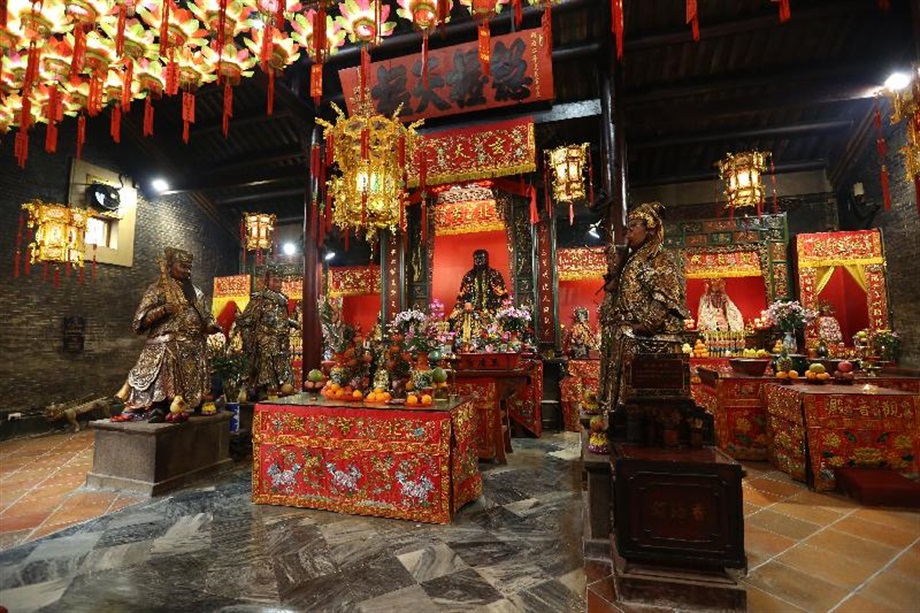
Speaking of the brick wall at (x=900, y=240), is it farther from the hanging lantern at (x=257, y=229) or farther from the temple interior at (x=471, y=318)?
the hanging lantern at (x=257, y=229)

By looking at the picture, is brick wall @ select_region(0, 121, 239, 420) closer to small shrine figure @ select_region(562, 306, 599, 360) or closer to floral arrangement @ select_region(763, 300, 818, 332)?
small shrine figure @ select_region(562, 306, 599, 360)

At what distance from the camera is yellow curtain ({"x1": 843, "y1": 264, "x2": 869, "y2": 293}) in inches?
300

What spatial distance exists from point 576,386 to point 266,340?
516cm

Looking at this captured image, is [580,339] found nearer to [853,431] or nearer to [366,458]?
[853,431]

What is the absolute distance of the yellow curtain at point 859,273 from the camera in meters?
7.62

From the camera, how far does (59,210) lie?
24.0ft

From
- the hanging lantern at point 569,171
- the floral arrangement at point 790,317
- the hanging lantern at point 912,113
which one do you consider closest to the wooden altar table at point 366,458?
the hanging lantern at point 569,171

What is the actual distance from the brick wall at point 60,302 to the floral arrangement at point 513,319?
8.08 meters

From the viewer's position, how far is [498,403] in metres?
5.29

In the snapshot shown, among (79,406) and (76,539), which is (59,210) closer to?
(79,406)

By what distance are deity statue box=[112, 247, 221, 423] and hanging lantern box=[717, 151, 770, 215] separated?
27.8 feet

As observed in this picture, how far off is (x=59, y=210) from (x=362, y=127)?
677 cm

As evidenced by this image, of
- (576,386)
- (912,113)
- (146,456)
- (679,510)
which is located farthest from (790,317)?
(146,456)

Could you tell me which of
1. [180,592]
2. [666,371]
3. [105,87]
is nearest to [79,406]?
[105,87]
